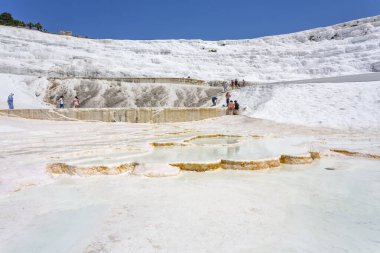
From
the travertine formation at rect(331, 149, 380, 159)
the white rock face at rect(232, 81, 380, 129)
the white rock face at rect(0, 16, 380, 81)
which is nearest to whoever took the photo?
the travertine formation at rect(331, 149, 380, 159)

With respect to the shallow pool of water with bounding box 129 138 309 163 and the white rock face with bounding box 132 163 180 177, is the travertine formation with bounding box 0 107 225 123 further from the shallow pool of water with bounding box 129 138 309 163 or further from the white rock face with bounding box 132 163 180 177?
the white rock face with bounding box 132 163 180 177

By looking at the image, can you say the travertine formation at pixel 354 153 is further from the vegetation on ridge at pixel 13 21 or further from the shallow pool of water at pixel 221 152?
the vegetation on ridge at pixel 13 21

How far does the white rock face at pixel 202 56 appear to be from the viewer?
2361 cm

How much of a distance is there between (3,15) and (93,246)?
48.2m

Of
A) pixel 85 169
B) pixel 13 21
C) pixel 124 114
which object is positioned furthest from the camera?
pixel 13 21

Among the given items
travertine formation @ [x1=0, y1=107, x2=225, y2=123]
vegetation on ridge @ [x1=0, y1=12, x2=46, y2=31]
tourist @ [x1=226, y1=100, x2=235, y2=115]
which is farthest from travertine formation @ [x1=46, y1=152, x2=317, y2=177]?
vegetation on ridge @ [x1=0, y1=12, x2=46, y2=31]

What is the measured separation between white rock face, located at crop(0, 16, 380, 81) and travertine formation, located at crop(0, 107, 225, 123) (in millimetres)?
11196

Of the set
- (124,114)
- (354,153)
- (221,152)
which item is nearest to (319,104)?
(354,153)

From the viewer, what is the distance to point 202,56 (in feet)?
101

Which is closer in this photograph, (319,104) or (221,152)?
(221,152)

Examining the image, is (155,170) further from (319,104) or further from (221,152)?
(319,104)

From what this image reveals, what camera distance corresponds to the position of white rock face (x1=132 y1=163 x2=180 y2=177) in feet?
14.2

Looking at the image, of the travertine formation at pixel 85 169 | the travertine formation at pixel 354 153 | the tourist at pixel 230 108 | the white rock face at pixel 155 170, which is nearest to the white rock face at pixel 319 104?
the tourist at pixel 230 108

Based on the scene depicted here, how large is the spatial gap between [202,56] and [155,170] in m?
27.4
